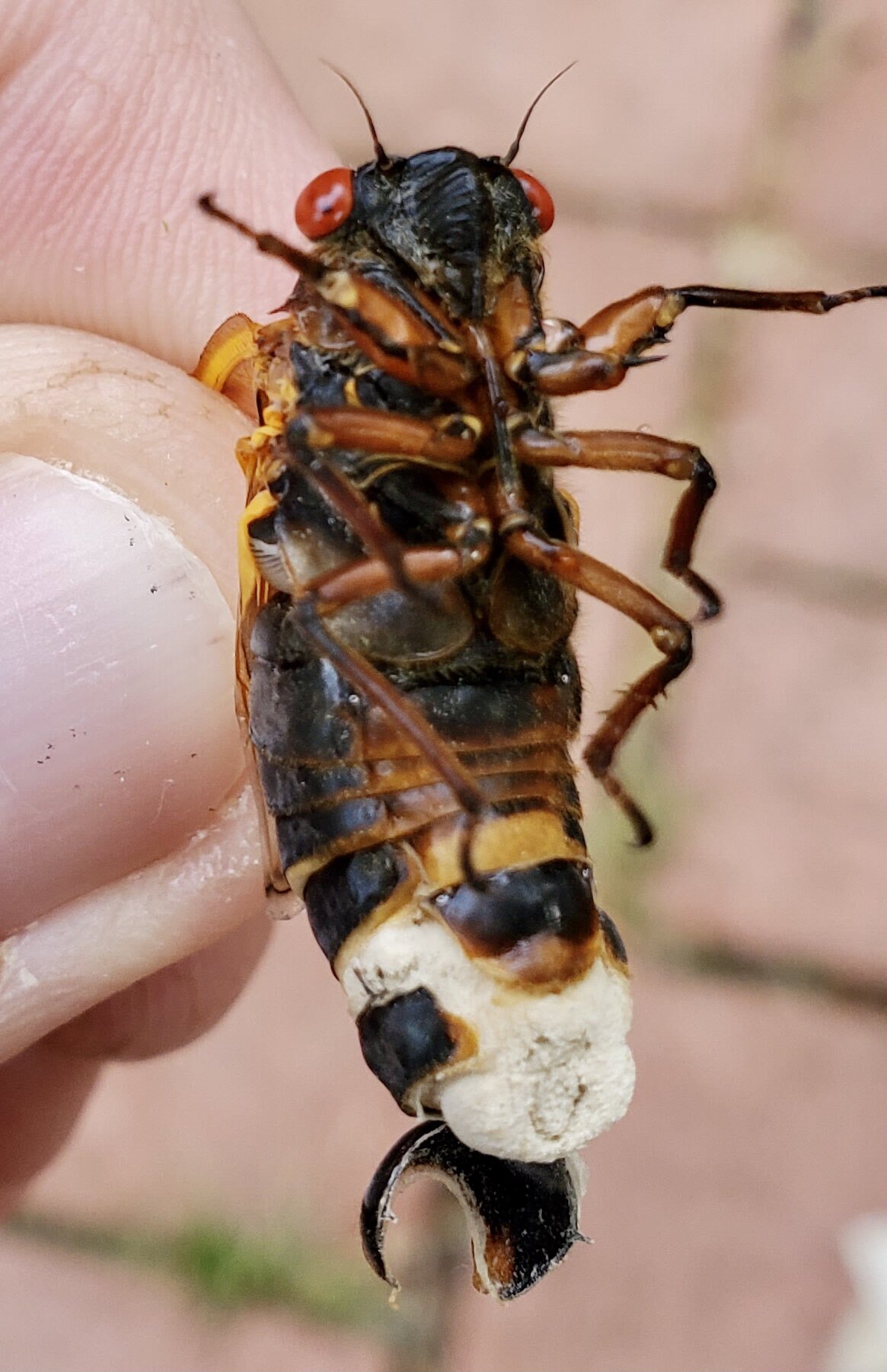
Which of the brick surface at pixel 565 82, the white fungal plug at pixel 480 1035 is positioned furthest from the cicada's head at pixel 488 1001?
the brick surface at pixel 565 82

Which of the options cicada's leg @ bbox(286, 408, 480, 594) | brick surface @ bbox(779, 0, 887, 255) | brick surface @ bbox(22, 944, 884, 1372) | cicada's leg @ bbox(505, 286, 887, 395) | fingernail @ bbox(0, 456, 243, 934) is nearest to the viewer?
cicada's leg @ bbox(286, 408, 480, 594)

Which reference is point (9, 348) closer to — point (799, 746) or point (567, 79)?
point (799, 746)

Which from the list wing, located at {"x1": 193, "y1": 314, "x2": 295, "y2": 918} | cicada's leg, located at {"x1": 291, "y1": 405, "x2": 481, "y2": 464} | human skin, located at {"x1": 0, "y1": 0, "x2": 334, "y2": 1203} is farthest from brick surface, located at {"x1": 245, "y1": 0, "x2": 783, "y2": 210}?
cicada's leg, located at {"x1": 291, "y1": 405, "x2": 481, "y2": 464}

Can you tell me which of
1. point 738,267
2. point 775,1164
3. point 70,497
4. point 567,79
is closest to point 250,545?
point 70,497

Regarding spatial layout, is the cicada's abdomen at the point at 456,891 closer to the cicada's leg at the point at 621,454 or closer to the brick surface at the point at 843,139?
the cicada's leg at the point at 621,454

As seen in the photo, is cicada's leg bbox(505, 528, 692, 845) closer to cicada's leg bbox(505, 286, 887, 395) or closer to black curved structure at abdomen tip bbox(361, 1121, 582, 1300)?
cicada's leg bbox(505, 286, 887, 395)
